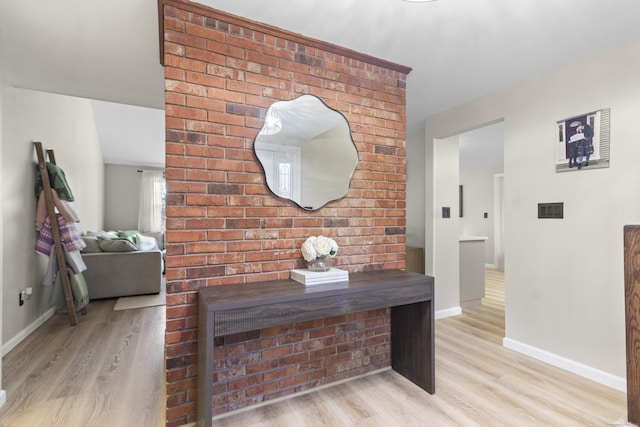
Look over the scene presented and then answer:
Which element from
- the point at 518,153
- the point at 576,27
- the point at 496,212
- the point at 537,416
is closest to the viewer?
the point at 537,416

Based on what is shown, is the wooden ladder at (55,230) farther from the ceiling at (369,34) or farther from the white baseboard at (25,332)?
the ceiling at (369,34)

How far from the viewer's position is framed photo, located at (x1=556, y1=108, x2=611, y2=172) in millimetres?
2076

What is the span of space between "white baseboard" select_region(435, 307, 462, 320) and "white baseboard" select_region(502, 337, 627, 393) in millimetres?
797

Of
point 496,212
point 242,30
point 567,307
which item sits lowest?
point 567,307

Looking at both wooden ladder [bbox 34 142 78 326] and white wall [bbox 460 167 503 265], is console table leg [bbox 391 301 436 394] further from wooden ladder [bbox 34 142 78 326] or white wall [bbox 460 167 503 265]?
white wall [bbox 460 167 503 265]

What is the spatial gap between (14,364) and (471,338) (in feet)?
12.0

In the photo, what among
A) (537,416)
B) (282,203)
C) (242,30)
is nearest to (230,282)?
(282,203)

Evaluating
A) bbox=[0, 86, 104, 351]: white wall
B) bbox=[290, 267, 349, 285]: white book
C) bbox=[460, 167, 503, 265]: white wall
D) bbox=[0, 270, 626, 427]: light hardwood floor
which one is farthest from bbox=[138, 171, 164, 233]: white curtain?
bbox=[460, 167, 503, 265]: white wall

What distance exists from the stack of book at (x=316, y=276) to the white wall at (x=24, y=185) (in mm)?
2445

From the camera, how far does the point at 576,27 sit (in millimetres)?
1844

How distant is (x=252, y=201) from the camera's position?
182 centimetres

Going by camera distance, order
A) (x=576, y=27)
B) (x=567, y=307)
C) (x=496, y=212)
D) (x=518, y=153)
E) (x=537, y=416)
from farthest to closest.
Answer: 1. (x=496, y=212)
2. (x=518, y=153)
3. (x=567, y=307)
4. (x=576, y=27)
5. (x=537, y=416)

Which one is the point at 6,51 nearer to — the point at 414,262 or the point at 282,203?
the point at 282,203

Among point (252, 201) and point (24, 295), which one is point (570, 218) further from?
point (24, 295)
